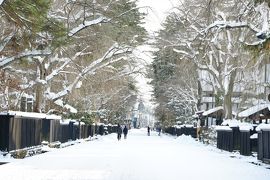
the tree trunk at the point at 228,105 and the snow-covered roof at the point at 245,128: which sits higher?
the tree trunk at the point at 228,105

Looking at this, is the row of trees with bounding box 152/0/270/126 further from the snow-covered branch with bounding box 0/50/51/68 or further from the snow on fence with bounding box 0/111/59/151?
the snow on fence with bounding box 0/111/59/151

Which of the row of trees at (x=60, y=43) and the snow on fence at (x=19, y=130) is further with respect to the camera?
the snow on fence at (x=19, y=130)

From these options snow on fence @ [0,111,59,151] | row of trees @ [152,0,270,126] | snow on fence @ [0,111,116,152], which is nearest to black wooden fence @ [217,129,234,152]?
row of trees @ [152,0,270,126]

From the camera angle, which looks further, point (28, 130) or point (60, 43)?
point (28, 130)

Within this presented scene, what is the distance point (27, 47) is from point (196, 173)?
8873 mm

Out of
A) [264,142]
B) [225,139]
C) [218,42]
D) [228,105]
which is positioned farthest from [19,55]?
[228,105]

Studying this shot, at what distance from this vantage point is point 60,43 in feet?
61.3

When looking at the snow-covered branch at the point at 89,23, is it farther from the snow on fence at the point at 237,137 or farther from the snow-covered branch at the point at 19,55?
the snow on fence at the point at 237,137

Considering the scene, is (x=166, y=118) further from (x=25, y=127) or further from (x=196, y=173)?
(x=196, y=173)

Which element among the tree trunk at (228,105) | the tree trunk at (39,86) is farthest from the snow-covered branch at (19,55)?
the tree trunk at (228,105)

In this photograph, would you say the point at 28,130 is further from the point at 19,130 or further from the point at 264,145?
the point at 264,145

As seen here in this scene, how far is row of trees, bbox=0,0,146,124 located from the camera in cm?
1668

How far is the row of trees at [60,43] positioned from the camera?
1668cm

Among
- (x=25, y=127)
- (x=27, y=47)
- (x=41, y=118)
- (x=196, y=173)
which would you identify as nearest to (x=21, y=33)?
(x=27, y=47)
